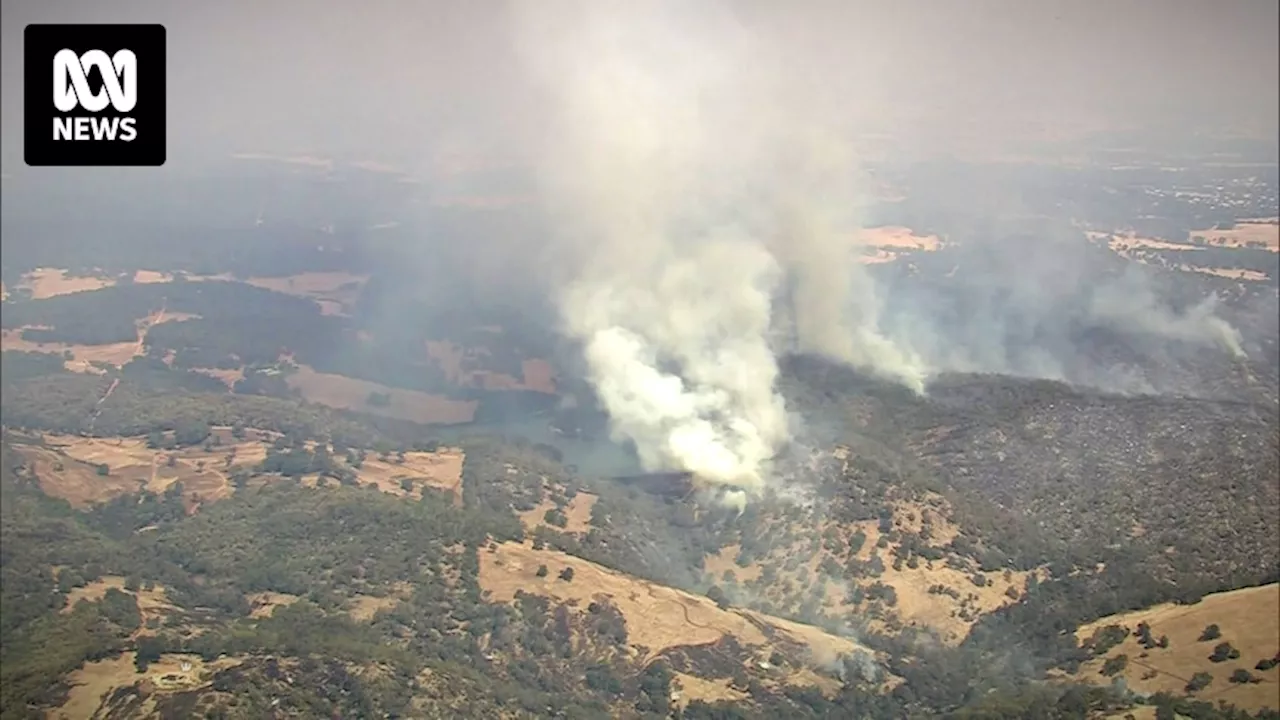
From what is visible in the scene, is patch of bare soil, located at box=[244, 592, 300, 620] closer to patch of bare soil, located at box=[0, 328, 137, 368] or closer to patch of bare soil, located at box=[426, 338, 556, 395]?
patch of bare soil, located at box=[426, 338, 556, 395]

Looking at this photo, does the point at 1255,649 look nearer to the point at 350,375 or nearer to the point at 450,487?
the point at 450,487

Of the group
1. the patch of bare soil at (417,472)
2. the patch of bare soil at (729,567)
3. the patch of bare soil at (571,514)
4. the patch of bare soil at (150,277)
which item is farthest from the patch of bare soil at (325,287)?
the patch of bare soil at (729,567)

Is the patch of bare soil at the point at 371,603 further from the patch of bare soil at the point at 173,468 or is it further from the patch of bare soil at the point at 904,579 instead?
the patch of bare soil at the point at 904,579

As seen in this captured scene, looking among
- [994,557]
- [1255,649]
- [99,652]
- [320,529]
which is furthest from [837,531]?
[99,652]

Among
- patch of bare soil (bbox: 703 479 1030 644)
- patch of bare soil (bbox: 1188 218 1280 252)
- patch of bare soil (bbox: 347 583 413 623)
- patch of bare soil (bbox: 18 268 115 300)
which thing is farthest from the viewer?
patch of bare soil (bbox: 18 268 115 300)

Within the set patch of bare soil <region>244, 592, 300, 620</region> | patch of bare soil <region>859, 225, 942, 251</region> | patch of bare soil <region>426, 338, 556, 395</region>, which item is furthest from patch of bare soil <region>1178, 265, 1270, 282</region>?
patch of bare soil <region>244, 592, 300, 620</region>

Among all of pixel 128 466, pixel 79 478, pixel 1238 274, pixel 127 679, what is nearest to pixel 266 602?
pixel 127 679
